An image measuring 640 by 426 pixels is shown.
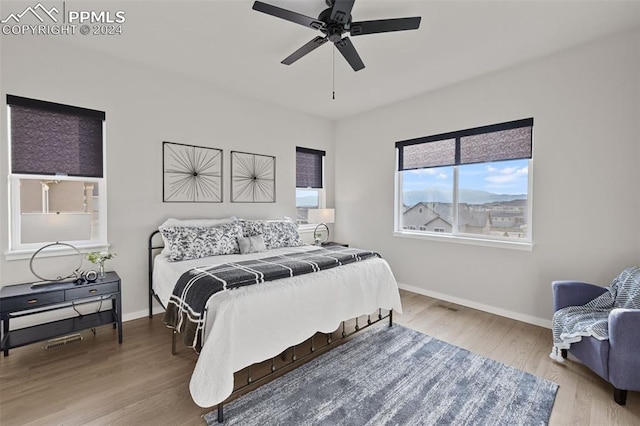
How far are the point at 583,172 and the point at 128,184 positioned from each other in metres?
4.80

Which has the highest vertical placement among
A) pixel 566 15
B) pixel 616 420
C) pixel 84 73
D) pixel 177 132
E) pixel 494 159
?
pixel 566 15

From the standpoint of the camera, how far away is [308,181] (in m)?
5.10

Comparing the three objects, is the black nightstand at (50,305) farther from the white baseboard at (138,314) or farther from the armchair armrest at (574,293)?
the armchair armrest at (574,293)

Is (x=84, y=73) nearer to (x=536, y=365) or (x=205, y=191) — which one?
(x=205, y=191)

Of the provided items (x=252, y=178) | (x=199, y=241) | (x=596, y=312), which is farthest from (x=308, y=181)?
(x=596, y=312)

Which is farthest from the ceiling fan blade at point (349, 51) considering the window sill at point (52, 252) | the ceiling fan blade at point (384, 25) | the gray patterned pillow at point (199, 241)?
the window sill at point (52, 252)

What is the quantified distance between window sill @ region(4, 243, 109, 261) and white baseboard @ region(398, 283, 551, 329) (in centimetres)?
398

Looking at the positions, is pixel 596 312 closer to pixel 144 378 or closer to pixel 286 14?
pixel 286 14

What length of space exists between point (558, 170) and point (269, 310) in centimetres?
323

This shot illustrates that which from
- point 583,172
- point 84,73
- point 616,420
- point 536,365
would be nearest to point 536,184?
point 583,172

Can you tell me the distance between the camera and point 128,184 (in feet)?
10.5

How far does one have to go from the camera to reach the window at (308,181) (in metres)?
4.95

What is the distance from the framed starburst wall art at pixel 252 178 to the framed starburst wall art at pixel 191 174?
0.23 meters

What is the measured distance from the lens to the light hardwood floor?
1827 millimetres
